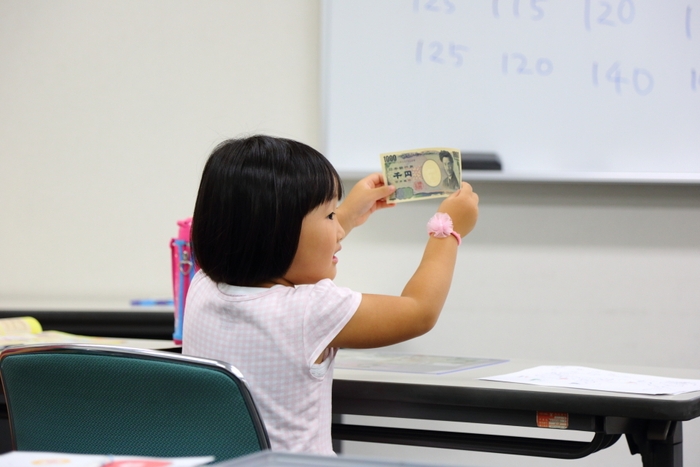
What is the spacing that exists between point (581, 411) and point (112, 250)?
1.75 meters

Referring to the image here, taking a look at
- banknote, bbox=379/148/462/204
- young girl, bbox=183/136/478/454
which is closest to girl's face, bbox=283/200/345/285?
young girl, bbox=183/136/478/454

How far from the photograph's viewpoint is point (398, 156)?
4.57ft

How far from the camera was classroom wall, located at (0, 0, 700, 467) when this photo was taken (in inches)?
82.9

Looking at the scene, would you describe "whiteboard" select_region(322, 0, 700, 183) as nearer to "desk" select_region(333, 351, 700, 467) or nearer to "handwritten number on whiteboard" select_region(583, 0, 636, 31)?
"handwritten number on whiteboard" select_region(583, 0, 636, 31)

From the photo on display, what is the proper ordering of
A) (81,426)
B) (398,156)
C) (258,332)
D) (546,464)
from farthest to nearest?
(546,464) < (398,156) < (258,332) < (81,426)

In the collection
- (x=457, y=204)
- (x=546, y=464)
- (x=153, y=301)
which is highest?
(x=457, y=204)

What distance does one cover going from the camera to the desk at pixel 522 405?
99cm

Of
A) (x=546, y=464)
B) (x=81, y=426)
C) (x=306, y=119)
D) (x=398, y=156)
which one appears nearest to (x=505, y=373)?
(x=398, y=156)

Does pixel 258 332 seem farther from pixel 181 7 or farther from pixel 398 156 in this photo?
pixel 181 7

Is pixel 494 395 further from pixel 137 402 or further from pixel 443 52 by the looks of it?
pixel 443 52

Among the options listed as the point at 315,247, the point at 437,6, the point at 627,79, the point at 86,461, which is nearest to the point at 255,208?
the point at 315,247

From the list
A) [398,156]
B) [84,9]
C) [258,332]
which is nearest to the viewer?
[258,332]

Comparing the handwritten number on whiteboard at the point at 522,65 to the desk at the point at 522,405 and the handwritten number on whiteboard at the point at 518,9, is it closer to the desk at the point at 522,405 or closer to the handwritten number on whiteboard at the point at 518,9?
the handwritten number on whiteboard at the point at 518,9

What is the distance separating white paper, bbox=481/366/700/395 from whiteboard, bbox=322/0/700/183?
890 millimetres
